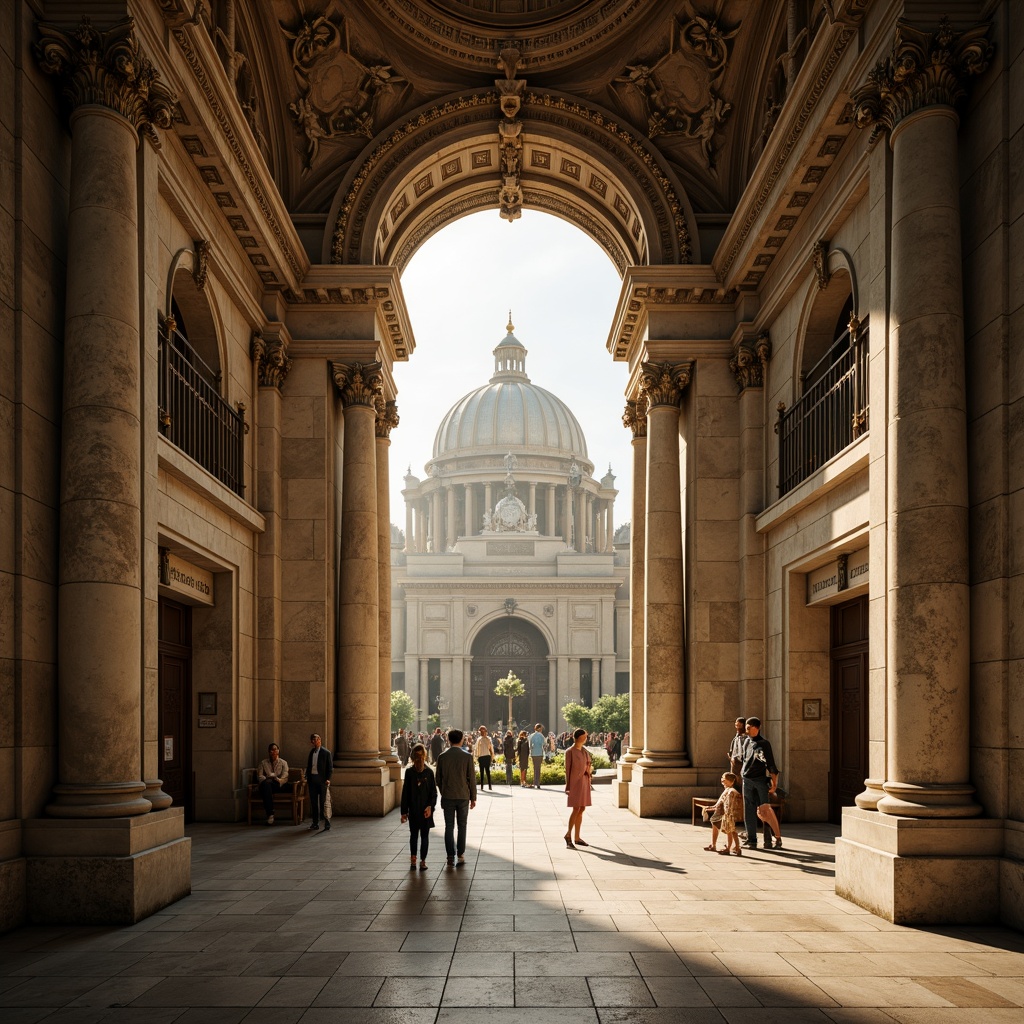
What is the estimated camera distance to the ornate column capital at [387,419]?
25344 millimetres

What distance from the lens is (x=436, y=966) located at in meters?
9.09

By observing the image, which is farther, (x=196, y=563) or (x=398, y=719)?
(x=398, y=719)

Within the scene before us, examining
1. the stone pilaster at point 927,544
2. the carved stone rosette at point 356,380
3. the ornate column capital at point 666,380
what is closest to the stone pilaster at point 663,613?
the ornate column capital at point 666,380

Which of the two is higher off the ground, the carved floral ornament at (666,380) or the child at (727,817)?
the carved floral ornament at (666,380)

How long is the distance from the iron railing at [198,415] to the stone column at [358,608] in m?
2.90

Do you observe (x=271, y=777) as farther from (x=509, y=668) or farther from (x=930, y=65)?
(x=509, y=668)

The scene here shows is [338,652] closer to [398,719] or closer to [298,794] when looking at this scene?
[298,794]

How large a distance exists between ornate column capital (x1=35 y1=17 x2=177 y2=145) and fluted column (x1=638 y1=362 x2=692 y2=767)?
12344mm

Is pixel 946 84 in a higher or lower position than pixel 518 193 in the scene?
lower

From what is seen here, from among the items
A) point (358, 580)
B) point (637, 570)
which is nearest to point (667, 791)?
point (637, 570)

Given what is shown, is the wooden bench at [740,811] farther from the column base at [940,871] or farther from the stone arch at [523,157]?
Result: the stone arch at [523,157]

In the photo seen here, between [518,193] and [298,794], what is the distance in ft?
46.5

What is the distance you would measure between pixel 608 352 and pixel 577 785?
12286 millimetres

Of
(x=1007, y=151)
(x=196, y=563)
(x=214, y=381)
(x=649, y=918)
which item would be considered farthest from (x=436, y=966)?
(x=214, y=381)
